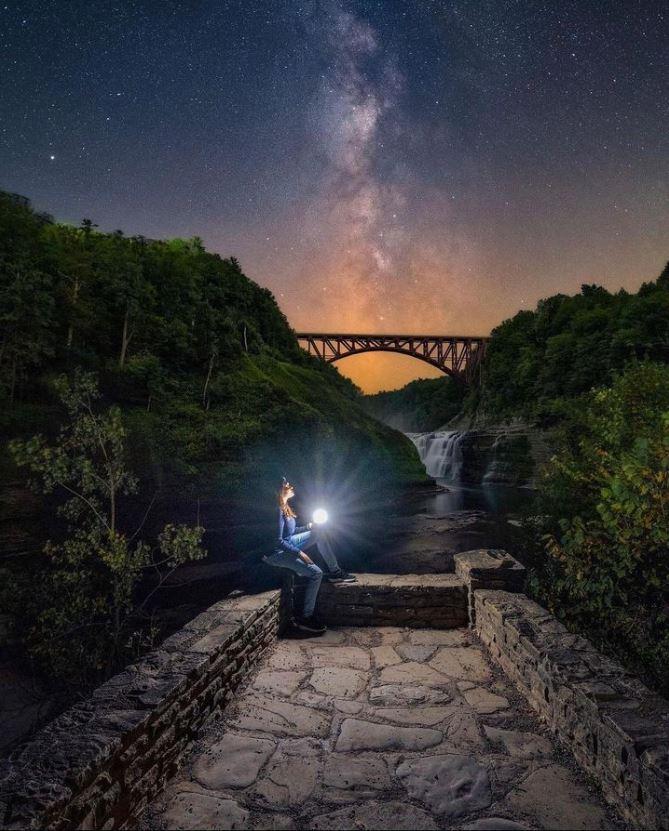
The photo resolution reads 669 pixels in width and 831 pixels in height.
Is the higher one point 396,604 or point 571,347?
point 571,347

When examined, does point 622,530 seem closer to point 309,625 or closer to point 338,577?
point 338,577

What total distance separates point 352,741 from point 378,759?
0.28m

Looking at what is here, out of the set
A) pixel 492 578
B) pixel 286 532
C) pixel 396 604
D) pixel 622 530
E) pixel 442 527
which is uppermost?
pixel 622 530

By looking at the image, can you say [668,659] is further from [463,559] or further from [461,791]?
[461,791]

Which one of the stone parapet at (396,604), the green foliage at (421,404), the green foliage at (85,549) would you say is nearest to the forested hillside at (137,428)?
the green foliage at (85,549)

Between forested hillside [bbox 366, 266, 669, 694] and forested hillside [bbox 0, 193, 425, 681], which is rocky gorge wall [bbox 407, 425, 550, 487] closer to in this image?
forested hillside [bbox 0, 193, 425, 681]

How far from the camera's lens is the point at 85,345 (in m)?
25.0

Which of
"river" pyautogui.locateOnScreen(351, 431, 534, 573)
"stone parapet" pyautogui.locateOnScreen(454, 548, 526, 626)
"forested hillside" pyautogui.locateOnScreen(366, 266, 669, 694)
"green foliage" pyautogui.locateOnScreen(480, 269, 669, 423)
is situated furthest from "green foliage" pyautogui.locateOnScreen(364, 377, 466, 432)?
"stone parapet" pyautogui.locateOnScreen(454, 548, 526, 626)

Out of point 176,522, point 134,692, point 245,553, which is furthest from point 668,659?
point 176,522

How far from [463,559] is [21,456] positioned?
289 inches

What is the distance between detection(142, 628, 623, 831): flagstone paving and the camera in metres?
2.52

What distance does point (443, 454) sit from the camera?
50562mm

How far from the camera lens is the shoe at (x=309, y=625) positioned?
5.29 metres

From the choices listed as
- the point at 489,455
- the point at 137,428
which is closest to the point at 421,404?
the point at 489,455
